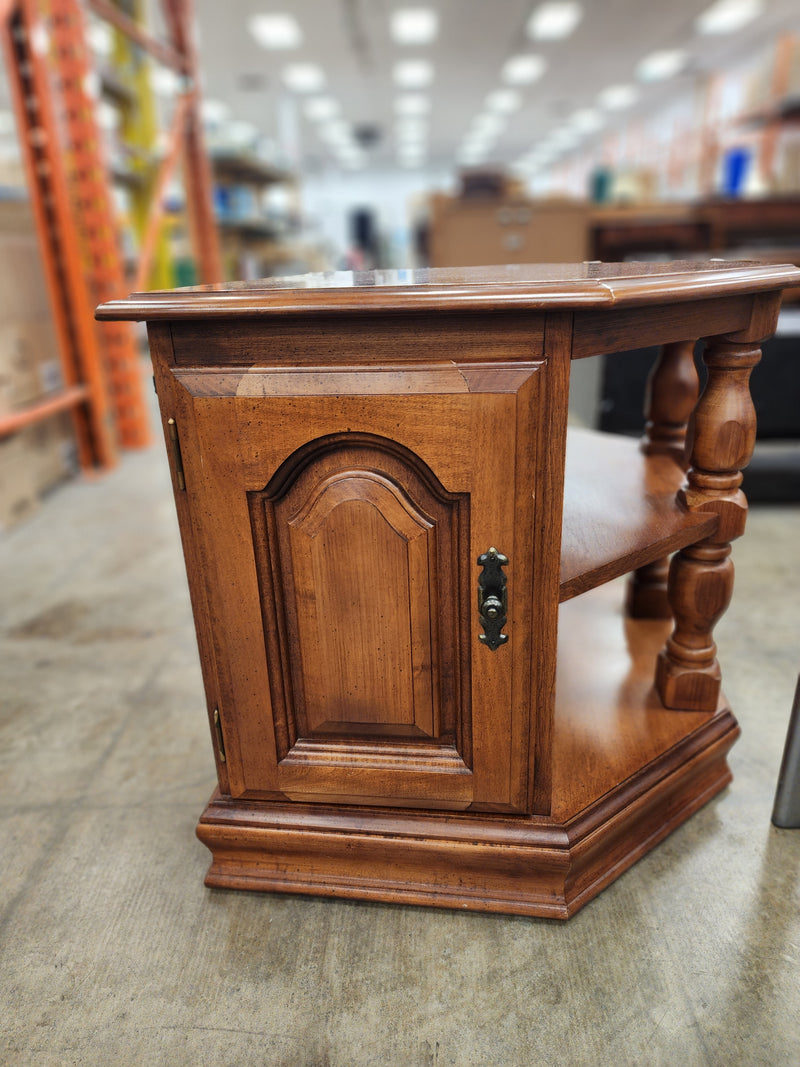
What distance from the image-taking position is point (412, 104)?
13.4m

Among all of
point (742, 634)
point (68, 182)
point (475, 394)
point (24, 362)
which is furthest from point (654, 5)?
point (475, 394)

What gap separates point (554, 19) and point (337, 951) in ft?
34.4

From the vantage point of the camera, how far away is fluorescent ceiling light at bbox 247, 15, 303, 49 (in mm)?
8461

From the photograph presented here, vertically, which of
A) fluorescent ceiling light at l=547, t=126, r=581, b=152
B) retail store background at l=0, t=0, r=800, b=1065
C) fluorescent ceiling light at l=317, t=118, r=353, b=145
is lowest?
retail store background at l=0, t=0, r=800, b=1065

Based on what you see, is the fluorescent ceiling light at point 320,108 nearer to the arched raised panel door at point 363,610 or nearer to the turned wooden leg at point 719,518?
the turned wooden leg at point 719,518

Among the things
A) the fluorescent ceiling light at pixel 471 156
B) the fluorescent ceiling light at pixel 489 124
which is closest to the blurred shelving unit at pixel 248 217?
the fluorescent ceiling light at pixel 489 124

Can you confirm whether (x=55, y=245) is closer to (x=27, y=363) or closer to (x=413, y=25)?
(x=27, y=363)

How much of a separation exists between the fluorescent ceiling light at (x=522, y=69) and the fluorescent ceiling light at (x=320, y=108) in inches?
Answer: 126

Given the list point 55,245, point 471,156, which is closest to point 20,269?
point 55,245

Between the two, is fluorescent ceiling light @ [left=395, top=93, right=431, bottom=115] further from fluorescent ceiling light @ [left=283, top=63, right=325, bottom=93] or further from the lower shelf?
the lower shelf

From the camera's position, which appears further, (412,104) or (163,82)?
(412,104)

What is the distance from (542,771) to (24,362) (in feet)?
9.66

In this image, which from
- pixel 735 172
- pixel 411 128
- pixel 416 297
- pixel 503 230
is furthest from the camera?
pixel 411 128

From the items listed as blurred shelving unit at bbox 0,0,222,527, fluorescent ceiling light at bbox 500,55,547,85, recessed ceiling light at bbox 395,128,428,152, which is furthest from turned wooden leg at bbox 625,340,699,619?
recessed ceiling light at bbox 395,128,428,152
